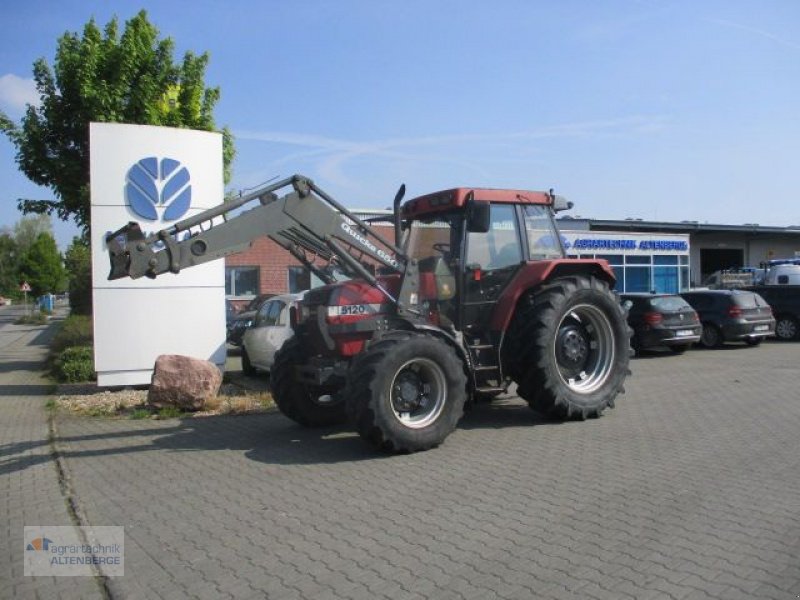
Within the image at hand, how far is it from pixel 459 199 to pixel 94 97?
401 inches

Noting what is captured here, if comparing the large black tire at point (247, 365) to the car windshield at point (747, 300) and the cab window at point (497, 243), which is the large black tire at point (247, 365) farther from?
the car windshield at point (747, 300)

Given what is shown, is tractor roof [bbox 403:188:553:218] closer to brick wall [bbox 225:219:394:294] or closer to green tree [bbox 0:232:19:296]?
brick wall [bbox 225:219:394:294]

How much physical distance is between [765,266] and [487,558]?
37059mm

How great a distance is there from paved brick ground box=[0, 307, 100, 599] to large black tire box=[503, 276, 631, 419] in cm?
479

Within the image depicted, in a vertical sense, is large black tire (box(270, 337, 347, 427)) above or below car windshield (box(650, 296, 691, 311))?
below

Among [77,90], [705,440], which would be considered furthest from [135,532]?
[77,90]

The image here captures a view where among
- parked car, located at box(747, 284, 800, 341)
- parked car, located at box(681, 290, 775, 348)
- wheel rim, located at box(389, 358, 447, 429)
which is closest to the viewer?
wheel rim, located at box(389, 358, 447, 429)

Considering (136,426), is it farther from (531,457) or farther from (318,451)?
(531,457)

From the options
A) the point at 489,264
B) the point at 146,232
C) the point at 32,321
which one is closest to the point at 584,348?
the point at 489,264

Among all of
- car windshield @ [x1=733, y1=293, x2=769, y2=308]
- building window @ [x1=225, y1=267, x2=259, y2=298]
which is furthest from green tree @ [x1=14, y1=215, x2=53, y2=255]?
car windshield @ [x1=733, y1=293, x2=769, y2=308]

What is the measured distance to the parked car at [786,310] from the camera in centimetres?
1978

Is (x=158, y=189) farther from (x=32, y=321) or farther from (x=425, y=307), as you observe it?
(x=32, y=321)

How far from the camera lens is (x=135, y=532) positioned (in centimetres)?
503

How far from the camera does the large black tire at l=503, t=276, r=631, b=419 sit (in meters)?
7.81
